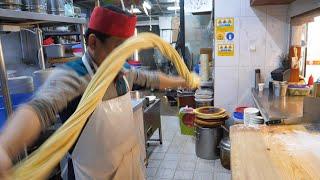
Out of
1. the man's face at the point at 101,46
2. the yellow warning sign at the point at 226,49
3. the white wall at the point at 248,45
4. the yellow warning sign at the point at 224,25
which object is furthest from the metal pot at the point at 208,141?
the man's face at the point at 101,46

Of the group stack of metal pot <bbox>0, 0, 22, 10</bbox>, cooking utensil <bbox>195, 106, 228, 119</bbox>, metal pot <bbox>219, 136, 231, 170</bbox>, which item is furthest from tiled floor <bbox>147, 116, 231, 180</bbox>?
stack of metal pot <bbox>0, 0, 22, 10</bbox>

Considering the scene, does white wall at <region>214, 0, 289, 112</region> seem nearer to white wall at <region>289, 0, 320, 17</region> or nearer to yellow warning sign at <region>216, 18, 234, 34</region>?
yellow warning sign at <region>216, 18, 234, 34</region>

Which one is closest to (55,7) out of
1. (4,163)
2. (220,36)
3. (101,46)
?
(101,46)

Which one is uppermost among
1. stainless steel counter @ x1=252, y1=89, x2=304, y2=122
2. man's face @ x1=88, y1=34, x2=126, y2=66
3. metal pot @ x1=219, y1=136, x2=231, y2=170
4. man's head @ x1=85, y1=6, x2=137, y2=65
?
man's head @ x1=85, y1=6, x2=137, y2=65

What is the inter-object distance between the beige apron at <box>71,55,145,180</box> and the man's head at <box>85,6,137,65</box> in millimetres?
132

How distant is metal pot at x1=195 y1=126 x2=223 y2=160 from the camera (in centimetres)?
307

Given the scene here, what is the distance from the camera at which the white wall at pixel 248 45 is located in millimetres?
3023

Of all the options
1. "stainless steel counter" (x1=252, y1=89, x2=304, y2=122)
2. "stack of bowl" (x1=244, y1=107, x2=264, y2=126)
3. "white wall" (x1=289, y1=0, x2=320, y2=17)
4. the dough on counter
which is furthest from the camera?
"stack of bowl" (x1=244, y1=107, x2=264, y2=126)

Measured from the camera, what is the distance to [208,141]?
3.12m

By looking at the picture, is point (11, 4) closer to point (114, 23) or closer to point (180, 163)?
point (114, 23)

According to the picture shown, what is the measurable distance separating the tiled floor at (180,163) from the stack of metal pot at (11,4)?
6.89 feet

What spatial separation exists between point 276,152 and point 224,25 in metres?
2.09

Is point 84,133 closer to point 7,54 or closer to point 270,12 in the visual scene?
point 270,12

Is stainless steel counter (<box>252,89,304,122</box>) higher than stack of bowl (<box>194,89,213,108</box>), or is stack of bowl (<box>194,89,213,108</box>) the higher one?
stainless steel counter (<box>252,89,304,122</box>)
